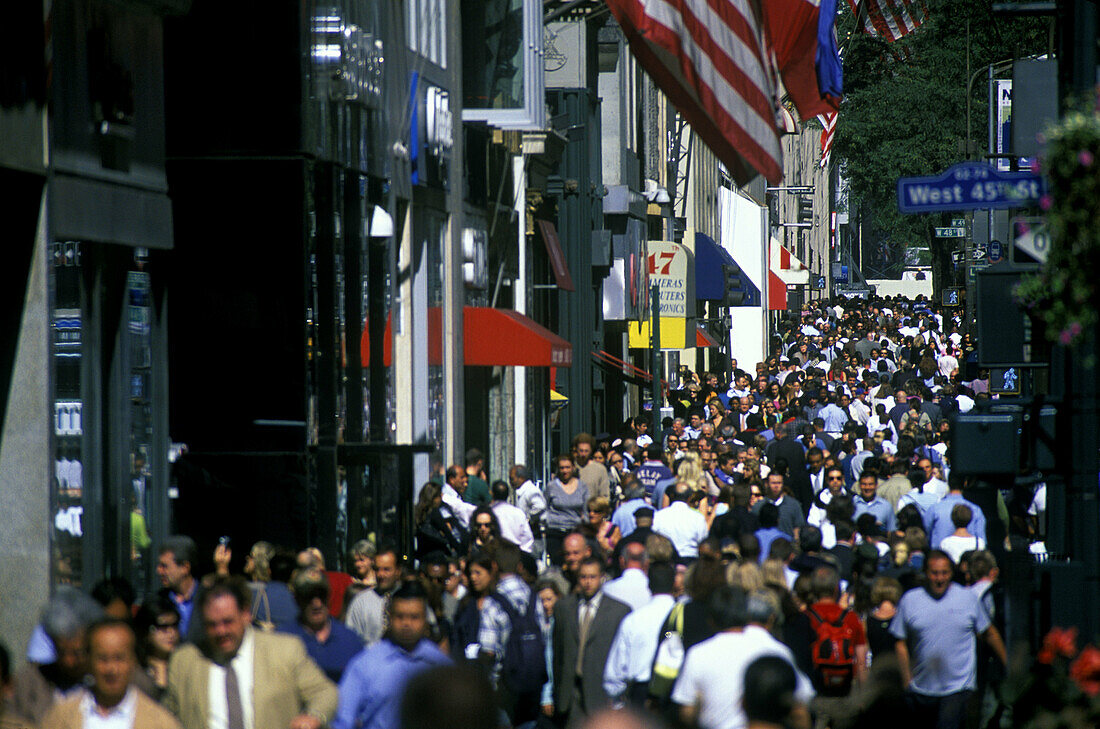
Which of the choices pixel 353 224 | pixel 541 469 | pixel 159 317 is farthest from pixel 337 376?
pixel 541 469

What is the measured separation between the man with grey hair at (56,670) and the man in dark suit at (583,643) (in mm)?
3446

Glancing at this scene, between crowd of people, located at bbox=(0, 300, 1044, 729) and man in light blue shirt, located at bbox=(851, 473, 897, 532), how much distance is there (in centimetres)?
3

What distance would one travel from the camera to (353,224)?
15.2 m

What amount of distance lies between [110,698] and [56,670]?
0.88 metres

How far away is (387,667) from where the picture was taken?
7.13 meters

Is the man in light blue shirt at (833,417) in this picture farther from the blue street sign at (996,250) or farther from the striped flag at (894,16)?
the striped flag at (894,16)

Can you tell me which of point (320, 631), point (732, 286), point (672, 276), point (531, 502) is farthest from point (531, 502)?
point (732, 286)

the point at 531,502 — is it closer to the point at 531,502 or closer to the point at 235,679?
the point at 531,502

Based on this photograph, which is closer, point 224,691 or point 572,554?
point 224,691

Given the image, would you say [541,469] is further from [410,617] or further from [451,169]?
[410,617]

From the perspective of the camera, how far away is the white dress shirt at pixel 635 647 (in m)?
9.26

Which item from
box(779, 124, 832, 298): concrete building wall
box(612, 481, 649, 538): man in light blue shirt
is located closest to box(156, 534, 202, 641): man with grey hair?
box(612, 481, 649, 538): man in light blue shirt

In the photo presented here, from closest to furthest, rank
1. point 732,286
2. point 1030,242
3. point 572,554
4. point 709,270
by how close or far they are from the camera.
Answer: point 1030,242 → point 572,554 → point 709,270 → point 732,286

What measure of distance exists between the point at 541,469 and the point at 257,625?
17.4 meters
